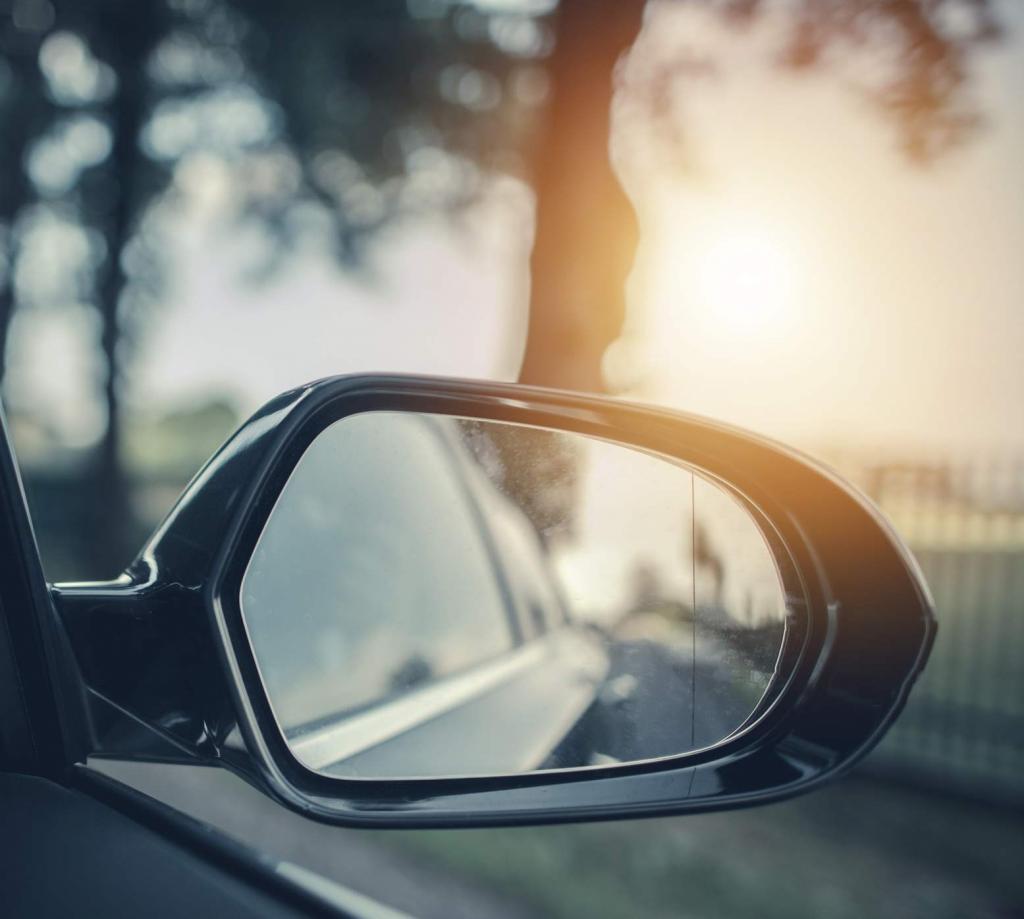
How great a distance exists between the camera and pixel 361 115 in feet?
27.1

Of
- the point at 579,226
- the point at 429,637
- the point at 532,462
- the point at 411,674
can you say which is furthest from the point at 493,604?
the point at 579,226

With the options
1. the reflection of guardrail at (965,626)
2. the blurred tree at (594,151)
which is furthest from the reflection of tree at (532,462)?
the reflection of guardrail at (965,626)

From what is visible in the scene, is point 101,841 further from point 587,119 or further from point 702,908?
point 587,119

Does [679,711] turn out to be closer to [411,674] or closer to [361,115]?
[411,674]

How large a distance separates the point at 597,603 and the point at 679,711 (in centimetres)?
75

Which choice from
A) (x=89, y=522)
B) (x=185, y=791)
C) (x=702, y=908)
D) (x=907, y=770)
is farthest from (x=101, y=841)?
(x=89, y=522)

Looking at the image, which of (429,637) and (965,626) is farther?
(965,626)

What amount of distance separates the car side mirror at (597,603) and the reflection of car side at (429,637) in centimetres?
2

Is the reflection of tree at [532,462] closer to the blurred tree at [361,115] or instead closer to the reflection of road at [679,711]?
the reflection of road at [679,711]

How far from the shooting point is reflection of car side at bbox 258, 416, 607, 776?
1860 millimetres

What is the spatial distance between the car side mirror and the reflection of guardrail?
5.21 m

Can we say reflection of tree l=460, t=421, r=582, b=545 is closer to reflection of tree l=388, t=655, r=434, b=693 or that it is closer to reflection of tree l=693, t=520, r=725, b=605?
reflection of tree l=693, t=520, r=725, b=605

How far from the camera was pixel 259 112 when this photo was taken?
905 cm

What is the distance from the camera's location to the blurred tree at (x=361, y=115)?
5.00 metres
